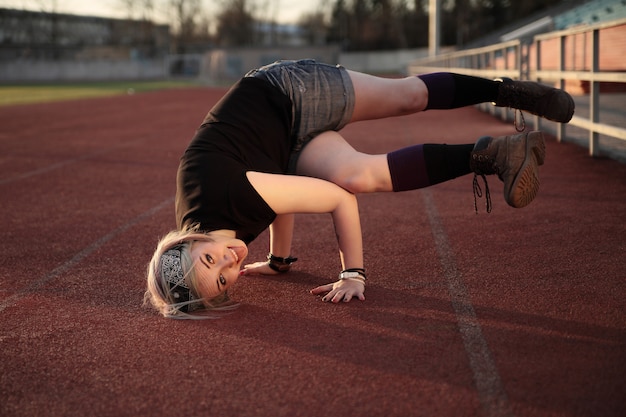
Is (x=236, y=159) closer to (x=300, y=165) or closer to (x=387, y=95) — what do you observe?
(x=300, y=165)

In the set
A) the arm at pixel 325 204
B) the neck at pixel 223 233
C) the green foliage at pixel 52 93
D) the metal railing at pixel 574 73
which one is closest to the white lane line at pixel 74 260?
the neck at pixel 223 233

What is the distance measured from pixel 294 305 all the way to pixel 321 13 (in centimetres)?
9422

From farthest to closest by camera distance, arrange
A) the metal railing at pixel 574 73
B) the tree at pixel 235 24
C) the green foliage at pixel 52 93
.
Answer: the tree at pixel 235 24 → the green foliage at pixel 52 93 → the metal railing at pixel 574 73

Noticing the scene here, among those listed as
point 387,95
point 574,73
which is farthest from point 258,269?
point 574,73

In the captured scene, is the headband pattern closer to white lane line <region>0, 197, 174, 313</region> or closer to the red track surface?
the red track surface

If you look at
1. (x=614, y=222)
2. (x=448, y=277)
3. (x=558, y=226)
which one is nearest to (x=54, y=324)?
(x=448, y=277)

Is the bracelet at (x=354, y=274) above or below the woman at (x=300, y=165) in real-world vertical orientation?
below

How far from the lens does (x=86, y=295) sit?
4215mm

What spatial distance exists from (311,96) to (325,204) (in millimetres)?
691

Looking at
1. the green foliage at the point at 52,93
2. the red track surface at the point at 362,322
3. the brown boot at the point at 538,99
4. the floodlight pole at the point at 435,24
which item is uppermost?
the floodlight pole at the point at 435,24

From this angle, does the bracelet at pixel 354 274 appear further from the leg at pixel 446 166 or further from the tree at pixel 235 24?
the tree at pixel 235 24

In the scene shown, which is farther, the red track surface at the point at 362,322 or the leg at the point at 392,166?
the leg at the point at 392,166

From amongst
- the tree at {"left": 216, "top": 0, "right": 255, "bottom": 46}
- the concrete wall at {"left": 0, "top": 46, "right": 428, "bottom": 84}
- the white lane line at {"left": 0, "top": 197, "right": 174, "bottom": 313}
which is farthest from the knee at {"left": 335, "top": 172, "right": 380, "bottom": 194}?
the tree at {"left": 216, "top": 0, "right": 255, "bottom": 46}

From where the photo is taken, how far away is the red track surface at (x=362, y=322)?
2.71 meters
